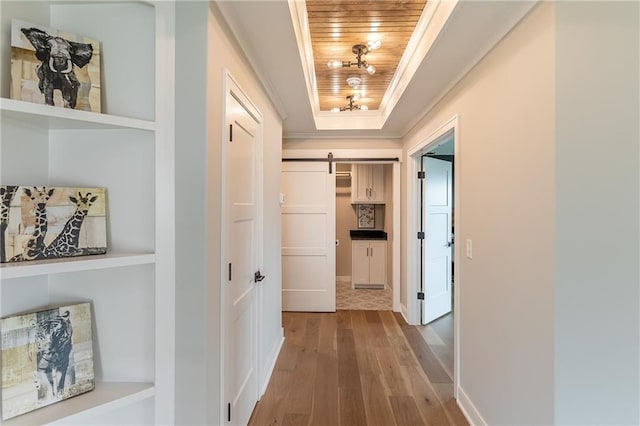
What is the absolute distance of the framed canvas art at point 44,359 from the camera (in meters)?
0.96

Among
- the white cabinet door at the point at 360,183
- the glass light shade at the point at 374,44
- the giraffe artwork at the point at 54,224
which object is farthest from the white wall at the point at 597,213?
the white cabinet door at the point at 360,183

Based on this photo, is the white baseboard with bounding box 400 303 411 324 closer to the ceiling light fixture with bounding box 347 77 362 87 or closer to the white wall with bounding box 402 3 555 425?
the white wall with bounding box 402 3 555 425

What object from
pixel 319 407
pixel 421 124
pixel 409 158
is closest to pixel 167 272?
pixel 319 407

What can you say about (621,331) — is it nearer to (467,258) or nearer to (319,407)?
(467,258)

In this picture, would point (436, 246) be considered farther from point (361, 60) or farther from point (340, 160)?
point (361, 60)

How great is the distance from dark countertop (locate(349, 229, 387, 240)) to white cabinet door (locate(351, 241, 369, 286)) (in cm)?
9

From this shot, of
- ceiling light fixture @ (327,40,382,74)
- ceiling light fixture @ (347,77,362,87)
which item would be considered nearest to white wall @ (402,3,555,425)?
ceiling light fixture @ (327,40,382,74)

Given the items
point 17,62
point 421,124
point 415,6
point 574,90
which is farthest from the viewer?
point 421,124

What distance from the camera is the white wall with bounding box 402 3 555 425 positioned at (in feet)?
4.53

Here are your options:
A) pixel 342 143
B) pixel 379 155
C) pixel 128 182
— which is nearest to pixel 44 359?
pixel 128 182

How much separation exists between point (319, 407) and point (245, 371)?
24.6 inches

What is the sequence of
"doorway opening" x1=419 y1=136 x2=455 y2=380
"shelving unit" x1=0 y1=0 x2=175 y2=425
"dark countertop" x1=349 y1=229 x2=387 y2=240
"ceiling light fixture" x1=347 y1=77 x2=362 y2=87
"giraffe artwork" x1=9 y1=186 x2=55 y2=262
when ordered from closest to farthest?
"giraffe artwork" x1=9 y1=186 x2=55 y2=262, "shelving unit" x1=0 y1=0 x2=175 y2=425, "ceiling light fixture" x1=347 y1=77 x2=362 y2=87, "doorway opening" x1=419 y1=136 x2=455 y2=380, "dark countertop" x1=349 y1=229 x2=387 y2=240

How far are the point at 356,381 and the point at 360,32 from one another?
8.66 ft

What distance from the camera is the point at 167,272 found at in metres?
1.20
